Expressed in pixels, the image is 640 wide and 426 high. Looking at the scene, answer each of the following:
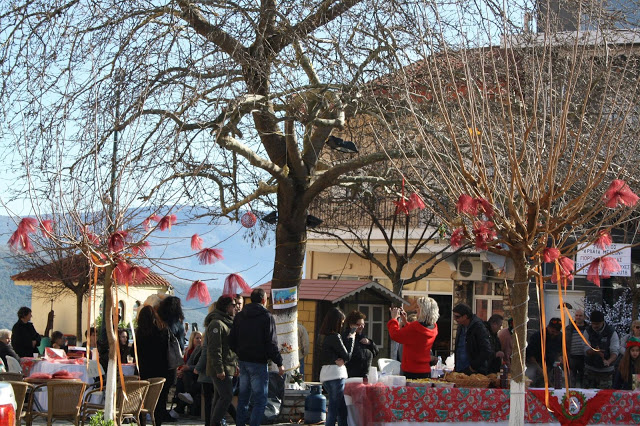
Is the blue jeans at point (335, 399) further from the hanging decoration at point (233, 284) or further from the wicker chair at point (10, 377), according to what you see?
the wicker chair at point (10, 377)

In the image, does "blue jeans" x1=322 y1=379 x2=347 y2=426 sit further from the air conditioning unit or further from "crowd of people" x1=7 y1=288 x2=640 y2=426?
the air conditioning unit

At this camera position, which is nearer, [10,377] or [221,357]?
[10,377]

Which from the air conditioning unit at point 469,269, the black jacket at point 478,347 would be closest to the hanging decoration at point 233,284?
the black jacket at point 478,347

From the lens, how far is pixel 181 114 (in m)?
11.0

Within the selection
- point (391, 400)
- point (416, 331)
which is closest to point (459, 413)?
point (391, 400)

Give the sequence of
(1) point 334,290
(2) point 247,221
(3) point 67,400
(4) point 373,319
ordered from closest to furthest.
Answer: (3) point 67,400, (2) point 247,221, (1) point 334,290, (4) point 373,319

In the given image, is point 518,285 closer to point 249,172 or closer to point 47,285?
point 249,172

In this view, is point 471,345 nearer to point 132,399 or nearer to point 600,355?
point 600,355

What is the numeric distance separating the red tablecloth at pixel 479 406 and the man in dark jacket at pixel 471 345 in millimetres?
1529

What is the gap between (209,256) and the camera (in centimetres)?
1059

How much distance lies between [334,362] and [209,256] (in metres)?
2.13

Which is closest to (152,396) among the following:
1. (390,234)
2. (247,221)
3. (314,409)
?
(314,409)

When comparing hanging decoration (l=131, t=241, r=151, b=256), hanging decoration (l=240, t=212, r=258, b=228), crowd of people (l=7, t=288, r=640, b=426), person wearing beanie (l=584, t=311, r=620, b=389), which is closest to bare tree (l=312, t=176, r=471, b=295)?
hanging decoration (l=240, t=212, r=258, b=228)

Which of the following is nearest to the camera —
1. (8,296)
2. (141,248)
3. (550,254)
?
(550,254)
